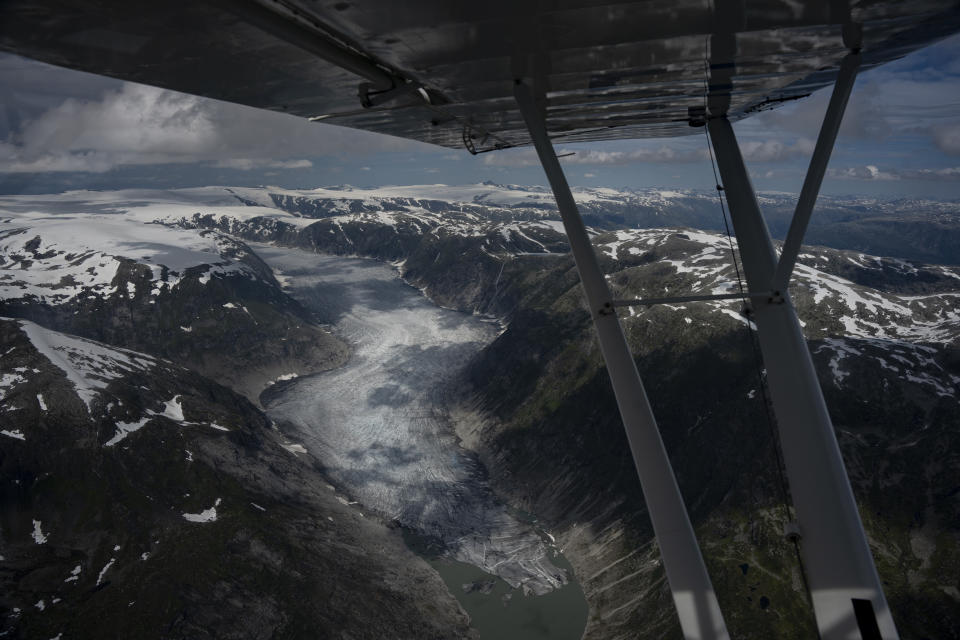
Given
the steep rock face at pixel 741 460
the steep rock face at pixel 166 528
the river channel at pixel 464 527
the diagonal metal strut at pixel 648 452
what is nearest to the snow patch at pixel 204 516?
the steep rock face at pixel 166 528

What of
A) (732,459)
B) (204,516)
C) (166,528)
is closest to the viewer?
(166,528)

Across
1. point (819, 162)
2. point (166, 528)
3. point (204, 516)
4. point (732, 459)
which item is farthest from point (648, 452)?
point (732, 459)

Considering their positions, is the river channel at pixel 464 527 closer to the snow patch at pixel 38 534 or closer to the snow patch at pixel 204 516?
the snow patch at pixel 204 516

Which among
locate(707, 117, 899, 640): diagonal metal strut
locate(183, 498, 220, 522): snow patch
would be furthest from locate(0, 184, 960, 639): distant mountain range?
locate(707, 117, 899, 640): diagonal metal strut

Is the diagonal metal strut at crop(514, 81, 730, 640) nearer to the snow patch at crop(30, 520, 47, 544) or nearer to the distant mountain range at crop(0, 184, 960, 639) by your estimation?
the distant mountain range at crop(0, 184, 960, 639)

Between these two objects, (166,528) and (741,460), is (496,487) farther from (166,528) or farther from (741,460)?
(166,528)
